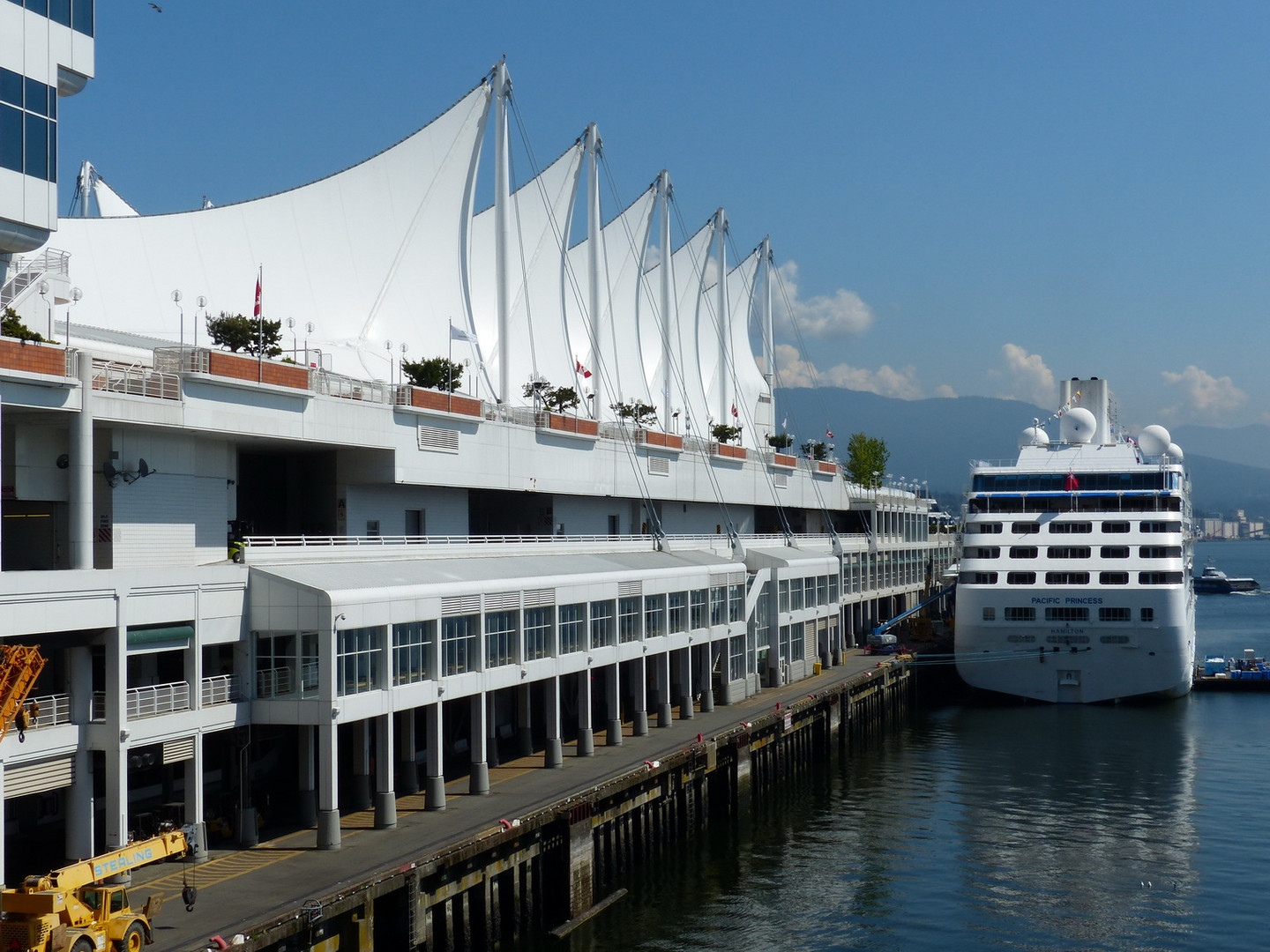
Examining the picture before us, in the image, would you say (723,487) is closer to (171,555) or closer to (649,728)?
(649,728)

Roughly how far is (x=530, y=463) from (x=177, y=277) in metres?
15.2

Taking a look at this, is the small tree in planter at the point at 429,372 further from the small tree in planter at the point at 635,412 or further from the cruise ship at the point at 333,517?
the small tree in planter at the point at 635,412

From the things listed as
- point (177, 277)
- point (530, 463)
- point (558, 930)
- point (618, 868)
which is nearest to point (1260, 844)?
point (618, 868)

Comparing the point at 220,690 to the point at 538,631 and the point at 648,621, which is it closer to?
the point at 538,631

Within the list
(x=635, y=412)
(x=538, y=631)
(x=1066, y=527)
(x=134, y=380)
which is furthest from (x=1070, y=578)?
(x=134, y=380)

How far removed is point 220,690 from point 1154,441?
73.3m

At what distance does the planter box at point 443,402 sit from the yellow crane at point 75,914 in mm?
22326

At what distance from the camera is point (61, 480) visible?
1164 inches

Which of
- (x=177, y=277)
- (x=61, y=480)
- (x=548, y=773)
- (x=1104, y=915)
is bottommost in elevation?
(x=1104, y=915)

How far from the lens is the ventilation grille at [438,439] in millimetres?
44188

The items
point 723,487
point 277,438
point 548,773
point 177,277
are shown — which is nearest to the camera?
point 277,438

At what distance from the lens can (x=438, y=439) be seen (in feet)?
148

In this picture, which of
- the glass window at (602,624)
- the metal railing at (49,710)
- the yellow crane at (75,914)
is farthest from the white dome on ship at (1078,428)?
the yellow crane at (75,914)

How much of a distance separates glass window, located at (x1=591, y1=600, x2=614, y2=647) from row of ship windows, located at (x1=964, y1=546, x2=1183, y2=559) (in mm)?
31119
